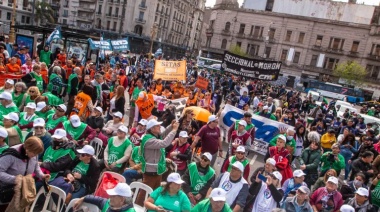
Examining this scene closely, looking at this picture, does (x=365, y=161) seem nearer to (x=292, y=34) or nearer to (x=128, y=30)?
(x=292, y=34)

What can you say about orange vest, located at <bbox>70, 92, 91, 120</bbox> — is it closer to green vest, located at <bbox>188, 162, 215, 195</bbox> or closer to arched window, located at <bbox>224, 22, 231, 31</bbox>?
green vest, located at <bbox>188, 162, 215, 195</bbox>

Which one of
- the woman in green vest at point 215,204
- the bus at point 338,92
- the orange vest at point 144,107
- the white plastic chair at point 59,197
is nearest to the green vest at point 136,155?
the white plastic chair at point 59,197

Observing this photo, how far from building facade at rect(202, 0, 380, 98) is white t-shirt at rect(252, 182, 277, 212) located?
51976mm

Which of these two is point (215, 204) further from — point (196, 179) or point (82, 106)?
point (82, 106)

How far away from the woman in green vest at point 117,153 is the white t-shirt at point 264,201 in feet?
7.46

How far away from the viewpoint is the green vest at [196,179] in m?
5.34

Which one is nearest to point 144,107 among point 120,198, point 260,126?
point 260,126

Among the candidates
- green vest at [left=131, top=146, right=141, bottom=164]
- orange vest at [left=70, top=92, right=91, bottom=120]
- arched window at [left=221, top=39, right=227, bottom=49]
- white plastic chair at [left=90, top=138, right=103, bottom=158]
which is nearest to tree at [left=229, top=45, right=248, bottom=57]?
arched window at [left=221, top=39, right=227, bottom=49]

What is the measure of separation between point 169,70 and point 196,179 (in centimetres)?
838

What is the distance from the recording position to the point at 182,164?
627cm

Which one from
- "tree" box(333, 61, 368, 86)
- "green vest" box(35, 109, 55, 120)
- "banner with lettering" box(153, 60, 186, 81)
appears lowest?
"green vest" box(35, 109, 55, 120)

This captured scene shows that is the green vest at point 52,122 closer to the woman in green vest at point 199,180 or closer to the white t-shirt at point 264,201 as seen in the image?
the woman in green vest at point 199,180

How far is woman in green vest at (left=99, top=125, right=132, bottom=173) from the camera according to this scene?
5.75 metres

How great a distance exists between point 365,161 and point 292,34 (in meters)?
53.3
